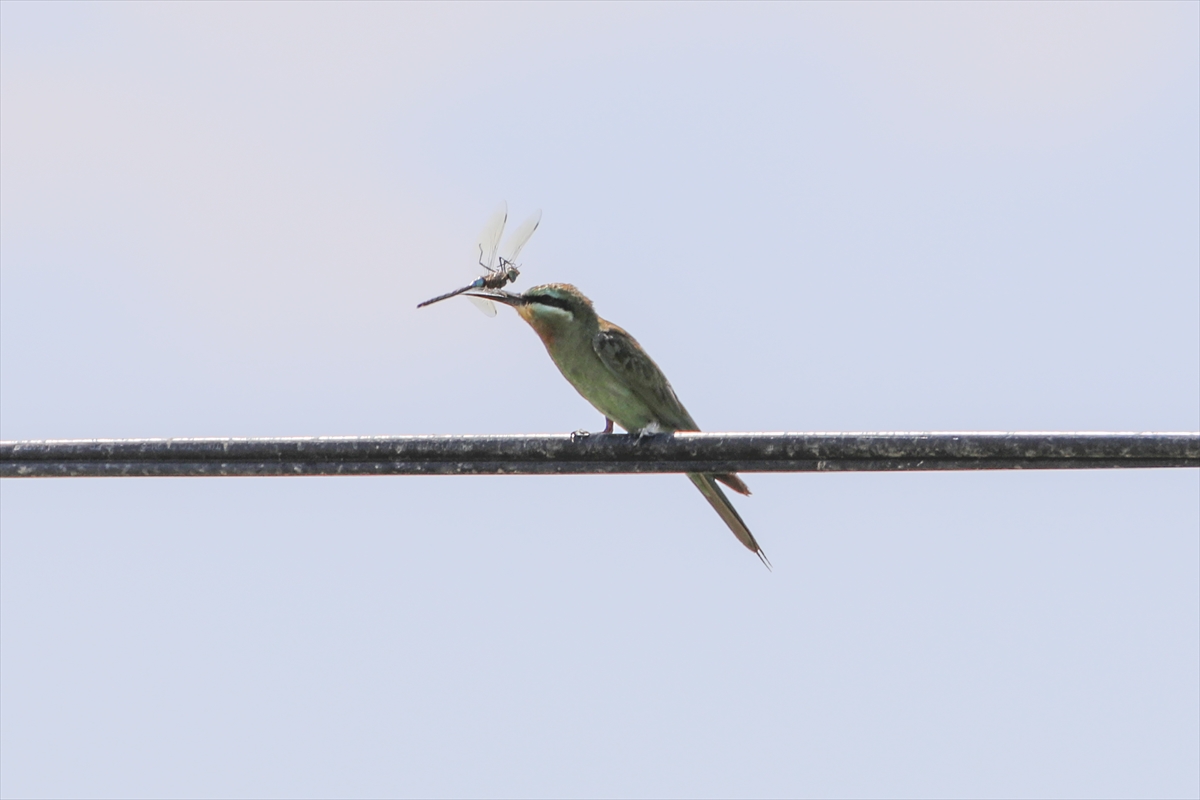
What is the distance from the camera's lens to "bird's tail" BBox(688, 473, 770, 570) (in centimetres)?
596

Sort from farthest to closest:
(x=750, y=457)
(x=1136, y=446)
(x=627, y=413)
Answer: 1. (x=627, y=413)
2. (x=750, y=457)
3. (x=1136, y=446)

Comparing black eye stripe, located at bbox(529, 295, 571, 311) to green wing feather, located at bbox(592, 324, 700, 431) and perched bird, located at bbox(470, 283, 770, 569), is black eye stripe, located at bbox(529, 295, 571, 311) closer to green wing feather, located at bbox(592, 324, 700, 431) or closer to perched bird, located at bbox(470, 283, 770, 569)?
perched bird, located at bbox(470, 283, 770, 569)

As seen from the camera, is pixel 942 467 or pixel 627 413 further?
pixel 627 413

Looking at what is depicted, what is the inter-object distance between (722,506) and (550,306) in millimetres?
1355

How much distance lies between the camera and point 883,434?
3.73m

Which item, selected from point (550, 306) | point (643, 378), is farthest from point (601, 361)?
point (550, 306)

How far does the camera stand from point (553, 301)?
6887 mm

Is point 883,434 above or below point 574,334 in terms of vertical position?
below

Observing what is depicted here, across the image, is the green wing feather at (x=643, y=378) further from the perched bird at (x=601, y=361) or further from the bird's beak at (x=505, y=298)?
the bird's beak at (x=505, y=298)

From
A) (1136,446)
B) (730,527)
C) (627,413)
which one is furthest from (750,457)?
(627,413)

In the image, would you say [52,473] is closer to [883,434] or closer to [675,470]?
[675,470]

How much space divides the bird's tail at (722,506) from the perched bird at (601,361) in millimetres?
712

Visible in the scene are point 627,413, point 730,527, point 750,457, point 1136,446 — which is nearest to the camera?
point 1136,446

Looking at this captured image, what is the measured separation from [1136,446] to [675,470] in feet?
3.77
